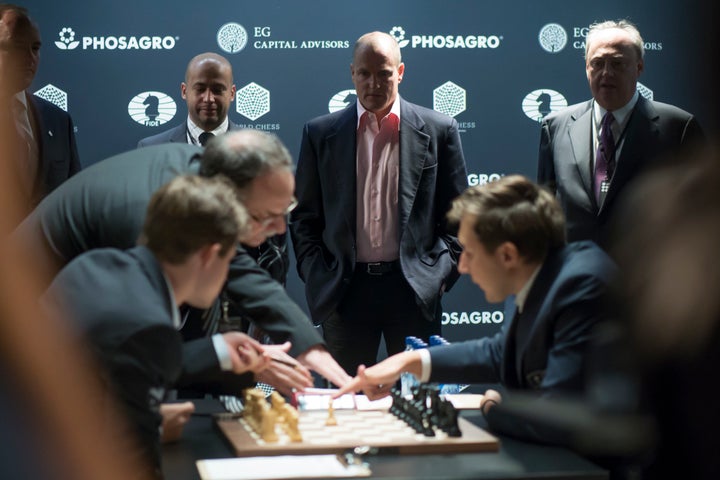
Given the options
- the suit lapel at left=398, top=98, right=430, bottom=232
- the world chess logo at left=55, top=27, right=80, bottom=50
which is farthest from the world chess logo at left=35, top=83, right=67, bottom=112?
the suit lapel at left=398, top=98, right=430, bottom=232

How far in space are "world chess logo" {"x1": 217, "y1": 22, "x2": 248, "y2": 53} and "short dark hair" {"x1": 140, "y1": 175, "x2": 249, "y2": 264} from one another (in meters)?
3.53

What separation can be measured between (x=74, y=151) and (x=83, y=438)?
122 inches

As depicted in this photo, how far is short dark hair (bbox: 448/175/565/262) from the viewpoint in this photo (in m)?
2.97

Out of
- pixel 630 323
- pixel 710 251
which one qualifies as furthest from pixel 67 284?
pixel 710 251

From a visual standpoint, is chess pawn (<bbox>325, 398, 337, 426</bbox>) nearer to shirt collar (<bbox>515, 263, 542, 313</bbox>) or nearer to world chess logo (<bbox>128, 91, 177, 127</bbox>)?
shirt collar (<bbox>515, 263, 542, 313</bbox>)

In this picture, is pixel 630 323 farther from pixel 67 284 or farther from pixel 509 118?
pixel 509 118

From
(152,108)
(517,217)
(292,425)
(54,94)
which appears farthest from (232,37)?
(292,425)

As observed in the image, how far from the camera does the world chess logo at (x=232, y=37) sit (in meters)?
5.87

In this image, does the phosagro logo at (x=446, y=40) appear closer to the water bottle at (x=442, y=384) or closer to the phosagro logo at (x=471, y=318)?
the phosagro logo at (x=471, y=318)

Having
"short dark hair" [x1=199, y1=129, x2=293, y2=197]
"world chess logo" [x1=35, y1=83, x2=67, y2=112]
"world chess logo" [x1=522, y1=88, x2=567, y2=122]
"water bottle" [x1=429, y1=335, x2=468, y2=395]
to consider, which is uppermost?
"world chess logo" [x1=35, y1=83, x2=67, y2=112]

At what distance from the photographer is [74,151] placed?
5.01 m

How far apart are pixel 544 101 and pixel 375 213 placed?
182cm

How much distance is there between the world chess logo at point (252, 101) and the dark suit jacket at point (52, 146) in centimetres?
115

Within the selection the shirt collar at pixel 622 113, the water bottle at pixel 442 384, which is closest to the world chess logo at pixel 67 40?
the shirt collar at pixel 622 113
